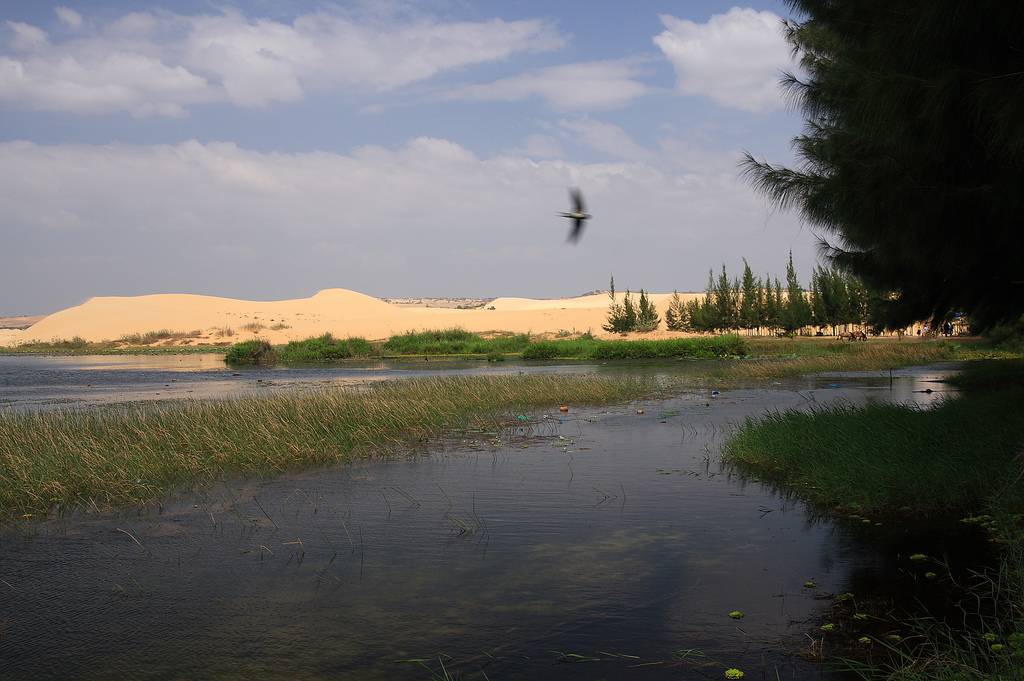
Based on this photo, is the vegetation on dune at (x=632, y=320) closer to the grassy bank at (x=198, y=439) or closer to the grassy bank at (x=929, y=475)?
the grassy bank at (x=198, y=439)

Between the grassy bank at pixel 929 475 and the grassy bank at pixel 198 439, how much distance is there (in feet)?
25.1

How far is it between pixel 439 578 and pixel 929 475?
256 inches

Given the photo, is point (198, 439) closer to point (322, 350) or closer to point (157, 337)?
point (322, 350)

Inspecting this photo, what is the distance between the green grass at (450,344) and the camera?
191 feet

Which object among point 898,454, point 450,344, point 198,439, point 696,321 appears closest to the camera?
point 898,454

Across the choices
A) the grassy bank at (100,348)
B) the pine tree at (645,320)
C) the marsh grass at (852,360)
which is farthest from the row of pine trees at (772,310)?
the grassy bank at (100,348)

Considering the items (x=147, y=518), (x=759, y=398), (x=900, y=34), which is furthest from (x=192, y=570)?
(x=759, y=398)

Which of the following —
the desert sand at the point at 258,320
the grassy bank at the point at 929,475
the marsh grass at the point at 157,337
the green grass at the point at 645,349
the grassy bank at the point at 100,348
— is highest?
the desert sand at the point at 258,320

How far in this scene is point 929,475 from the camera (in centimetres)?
1059

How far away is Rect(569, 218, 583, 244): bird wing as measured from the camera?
1045 centimetres

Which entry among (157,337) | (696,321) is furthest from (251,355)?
(696,321)

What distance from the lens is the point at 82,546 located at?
33.1ft

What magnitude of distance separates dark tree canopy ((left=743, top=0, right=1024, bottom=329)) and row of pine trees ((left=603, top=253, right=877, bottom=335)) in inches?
1727

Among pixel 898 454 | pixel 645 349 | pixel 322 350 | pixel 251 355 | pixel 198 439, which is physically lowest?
A: pixel 898 454
